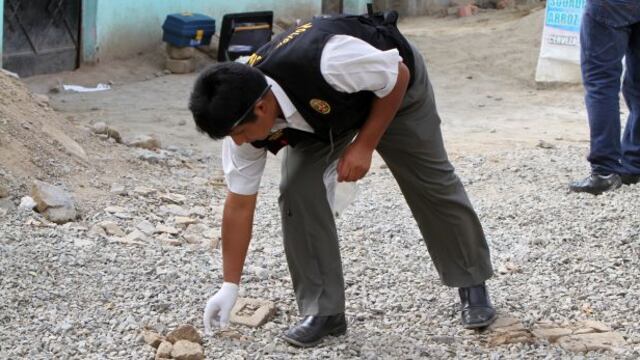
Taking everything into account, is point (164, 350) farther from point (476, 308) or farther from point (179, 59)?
point (179, 59)

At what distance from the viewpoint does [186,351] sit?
3.57 metres

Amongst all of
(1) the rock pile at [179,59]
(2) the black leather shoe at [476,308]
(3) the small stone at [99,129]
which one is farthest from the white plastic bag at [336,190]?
(1) the rock pile at [179,59]

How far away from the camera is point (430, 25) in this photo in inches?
623

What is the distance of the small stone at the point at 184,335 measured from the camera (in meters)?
3.69

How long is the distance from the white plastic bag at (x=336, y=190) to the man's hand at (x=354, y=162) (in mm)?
158

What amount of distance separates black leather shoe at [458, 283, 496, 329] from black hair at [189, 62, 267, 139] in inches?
48.3

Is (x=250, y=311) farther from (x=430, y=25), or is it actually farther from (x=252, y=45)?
(x=430, y=25)

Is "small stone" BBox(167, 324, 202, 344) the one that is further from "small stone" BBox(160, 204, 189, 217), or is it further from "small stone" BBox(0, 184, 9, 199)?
"small stone" BBox(160, 204, 189, 217)

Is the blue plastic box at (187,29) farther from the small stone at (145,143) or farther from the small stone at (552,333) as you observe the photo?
the small stone at (552,333)

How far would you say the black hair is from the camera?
319cm

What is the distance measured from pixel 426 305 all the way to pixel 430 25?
11959mm

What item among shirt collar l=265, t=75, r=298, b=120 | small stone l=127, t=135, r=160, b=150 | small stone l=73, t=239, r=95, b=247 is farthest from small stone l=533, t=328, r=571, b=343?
small stone l=127, t=135, r=160, b=150

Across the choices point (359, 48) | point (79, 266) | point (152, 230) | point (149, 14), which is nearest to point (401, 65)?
point (359, 48)

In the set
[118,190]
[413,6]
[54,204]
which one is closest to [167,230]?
[54,204]
